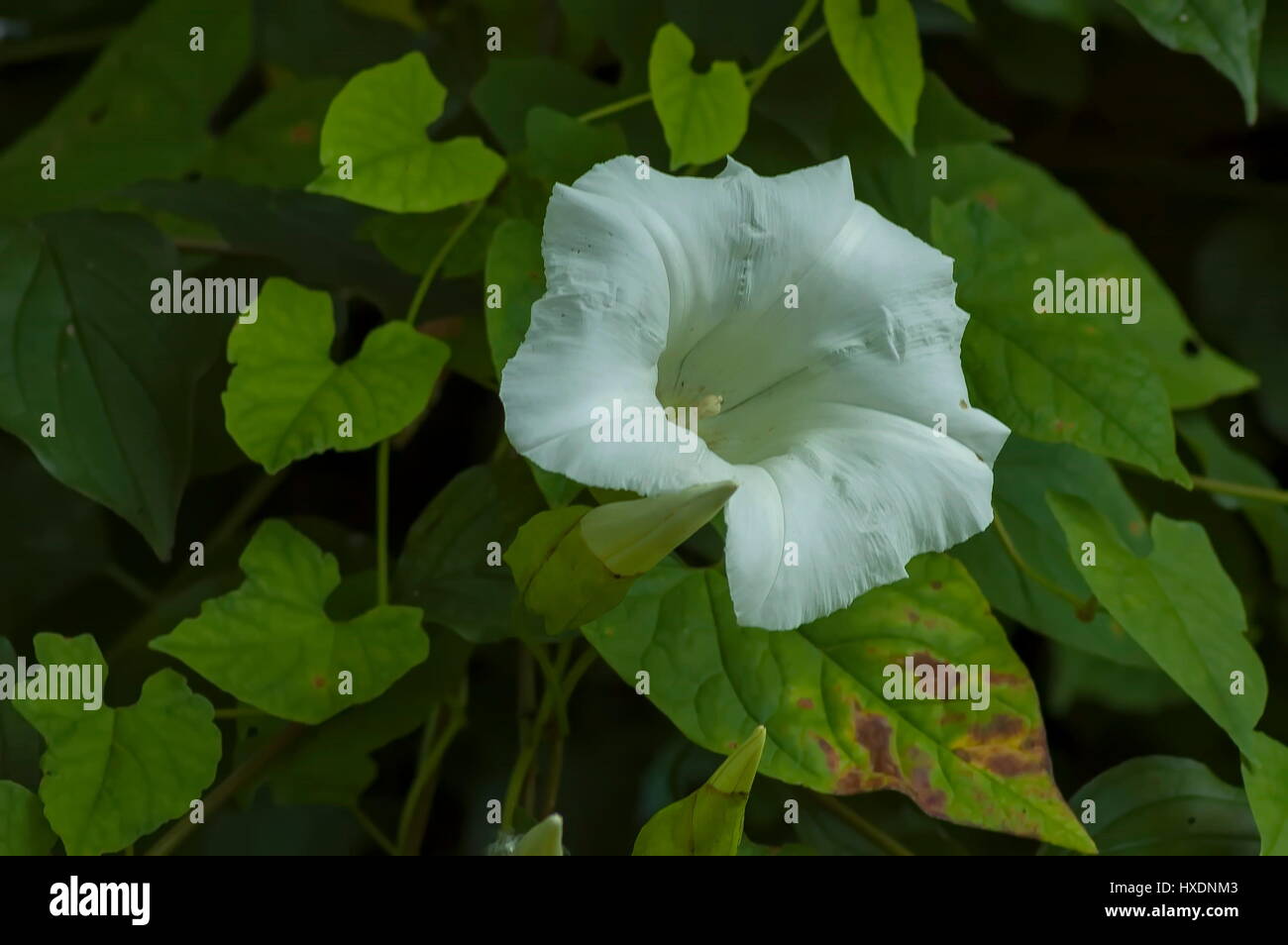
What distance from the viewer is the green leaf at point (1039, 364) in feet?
2.02

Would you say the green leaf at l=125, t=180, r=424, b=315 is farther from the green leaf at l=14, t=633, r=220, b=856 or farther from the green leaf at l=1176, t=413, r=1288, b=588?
the green leaf at l=1176, t=413, r=1288, b=588

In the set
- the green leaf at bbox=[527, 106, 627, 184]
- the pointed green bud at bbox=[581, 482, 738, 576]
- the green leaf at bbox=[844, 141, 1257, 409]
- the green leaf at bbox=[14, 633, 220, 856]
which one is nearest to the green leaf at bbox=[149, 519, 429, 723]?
the green leaf at bbox=[14, 633, 220, 856]

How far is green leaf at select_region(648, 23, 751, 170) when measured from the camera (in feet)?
2.04

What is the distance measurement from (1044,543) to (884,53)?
11.5 inches

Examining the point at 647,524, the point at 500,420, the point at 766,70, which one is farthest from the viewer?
the point at 500,420

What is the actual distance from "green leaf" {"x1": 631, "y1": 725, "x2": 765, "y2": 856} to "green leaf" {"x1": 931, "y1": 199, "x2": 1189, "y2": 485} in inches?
9.4

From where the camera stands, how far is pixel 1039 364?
0.64 m

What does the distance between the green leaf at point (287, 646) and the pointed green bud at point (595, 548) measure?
0.08 meters

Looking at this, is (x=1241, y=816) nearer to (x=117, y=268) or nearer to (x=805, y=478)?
(x=805, y=478)

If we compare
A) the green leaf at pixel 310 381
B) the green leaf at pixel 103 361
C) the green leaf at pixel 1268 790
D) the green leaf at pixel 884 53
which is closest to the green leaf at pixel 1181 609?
the green leaf at pixel 1268 790

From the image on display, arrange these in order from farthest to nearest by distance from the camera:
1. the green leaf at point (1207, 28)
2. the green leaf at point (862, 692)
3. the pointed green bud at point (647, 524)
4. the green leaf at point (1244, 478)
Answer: the green leaf at point (1244, 478), the green leaf at point (1207, 28), the green leaf at point (862, 692), the pointed green bud at point (647, 524)

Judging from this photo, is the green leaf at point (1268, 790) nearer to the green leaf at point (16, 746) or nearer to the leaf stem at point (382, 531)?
the leaf stem at point (382, 531)

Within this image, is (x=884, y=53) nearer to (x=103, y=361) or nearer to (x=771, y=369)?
(x=771, y=369)

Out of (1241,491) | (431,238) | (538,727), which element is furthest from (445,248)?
→ (1241,491)
